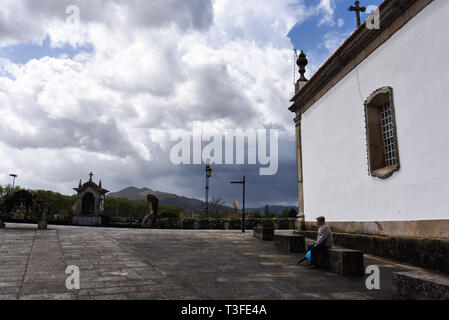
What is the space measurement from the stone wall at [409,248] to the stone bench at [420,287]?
2.74 meters

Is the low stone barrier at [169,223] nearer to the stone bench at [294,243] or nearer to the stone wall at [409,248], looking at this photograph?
the stone bench at [294,243]

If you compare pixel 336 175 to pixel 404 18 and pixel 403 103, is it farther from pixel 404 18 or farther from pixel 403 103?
pixel 404 18

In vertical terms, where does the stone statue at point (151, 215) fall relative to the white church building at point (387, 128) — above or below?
below

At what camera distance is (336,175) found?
420 inches

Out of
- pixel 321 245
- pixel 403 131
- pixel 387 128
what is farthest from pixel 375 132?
pixel 321 245

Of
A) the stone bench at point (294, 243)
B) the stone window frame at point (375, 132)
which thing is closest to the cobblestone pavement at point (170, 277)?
the stone bench at point (294, 243)

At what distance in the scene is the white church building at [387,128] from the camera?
6609 mm

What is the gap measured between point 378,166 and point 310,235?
15.3 feet

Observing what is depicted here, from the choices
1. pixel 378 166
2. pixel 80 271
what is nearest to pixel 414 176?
pixel 378 166

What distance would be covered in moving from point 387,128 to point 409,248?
3450mm

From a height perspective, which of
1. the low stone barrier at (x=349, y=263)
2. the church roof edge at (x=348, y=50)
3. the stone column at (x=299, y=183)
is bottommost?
the low stone barrier at (x=349, y=263)

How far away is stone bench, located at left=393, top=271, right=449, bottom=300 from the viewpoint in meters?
3.46

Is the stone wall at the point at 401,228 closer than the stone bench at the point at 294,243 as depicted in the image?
Yes

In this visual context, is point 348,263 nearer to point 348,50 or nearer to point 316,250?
point 316,250
